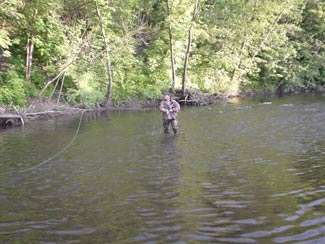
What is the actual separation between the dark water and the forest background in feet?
23.6

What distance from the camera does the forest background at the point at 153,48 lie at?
930 inches

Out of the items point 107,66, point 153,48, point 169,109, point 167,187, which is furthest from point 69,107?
point 167,187

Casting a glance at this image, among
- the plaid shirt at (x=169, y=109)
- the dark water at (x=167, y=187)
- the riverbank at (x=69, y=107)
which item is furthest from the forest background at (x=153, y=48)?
the dark water at (x=167, y=187)

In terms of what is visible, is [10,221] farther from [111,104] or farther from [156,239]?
[111,104]

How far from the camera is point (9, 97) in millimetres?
20844

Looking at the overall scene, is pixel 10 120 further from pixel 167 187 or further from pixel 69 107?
pixel 167 187

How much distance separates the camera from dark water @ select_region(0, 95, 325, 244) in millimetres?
5688

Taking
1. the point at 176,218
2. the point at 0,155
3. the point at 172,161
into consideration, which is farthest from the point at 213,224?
the point at 0,155

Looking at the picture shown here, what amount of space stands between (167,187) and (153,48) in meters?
24.3

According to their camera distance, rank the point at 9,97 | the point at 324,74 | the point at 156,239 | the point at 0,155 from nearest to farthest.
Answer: the point at 156,239
the point at 0,155
the point at 9,97
the point at 324,74

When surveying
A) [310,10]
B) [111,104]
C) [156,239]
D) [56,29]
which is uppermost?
[310,10]

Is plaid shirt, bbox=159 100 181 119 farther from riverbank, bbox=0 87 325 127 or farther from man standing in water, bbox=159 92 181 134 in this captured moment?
riverbank, bbox=0 87 325 127

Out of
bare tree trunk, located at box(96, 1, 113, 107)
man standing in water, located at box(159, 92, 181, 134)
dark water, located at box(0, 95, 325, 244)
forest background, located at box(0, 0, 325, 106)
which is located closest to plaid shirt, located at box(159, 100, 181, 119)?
man standing in water, located at box(159, 92, 181, 134)

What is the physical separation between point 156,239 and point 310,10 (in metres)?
36.1
